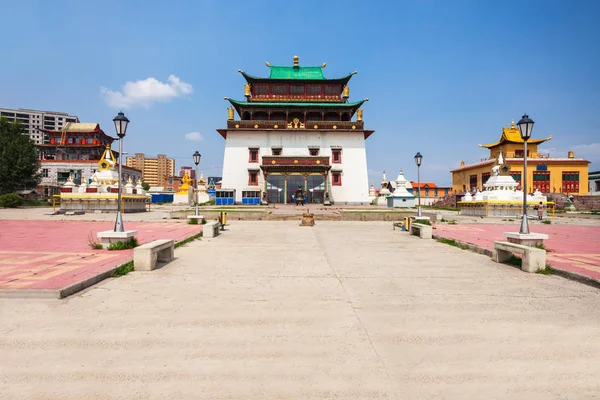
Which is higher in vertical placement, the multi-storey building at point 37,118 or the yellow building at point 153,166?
the multi-storey building at point 37,118

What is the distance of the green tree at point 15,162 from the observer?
42.2m

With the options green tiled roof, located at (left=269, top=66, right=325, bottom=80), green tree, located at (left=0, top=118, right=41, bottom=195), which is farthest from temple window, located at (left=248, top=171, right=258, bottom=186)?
green tree, located at (left=0, top=118, right=41, bottom=195)

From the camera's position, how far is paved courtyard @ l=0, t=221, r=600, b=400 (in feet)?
8.77

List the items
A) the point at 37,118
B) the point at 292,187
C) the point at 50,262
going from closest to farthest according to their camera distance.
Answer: the point at 50,262 → the point at 292,187 → the point at 37,118

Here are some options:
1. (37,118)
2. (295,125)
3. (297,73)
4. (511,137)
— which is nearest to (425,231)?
(295,125)

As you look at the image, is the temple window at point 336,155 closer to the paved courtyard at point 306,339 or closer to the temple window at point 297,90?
the temple window at point 297,90

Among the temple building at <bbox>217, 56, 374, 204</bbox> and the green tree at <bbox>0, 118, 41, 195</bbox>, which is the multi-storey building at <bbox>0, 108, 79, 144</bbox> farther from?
the temple building at <bbox>217, 56, 374, 204</bbox>

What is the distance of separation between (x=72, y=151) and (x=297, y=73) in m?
54.8

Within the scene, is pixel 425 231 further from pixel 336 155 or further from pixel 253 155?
pixel 253 155

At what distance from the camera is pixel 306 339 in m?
3.54

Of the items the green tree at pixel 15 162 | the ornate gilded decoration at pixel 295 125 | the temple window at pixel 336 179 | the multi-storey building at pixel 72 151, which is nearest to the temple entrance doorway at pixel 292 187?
the temple window at pixel 336 179

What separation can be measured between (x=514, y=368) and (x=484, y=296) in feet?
8.01

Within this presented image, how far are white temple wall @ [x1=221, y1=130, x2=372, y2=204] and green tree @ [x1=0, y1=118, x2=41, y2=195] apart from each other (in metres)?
26.4

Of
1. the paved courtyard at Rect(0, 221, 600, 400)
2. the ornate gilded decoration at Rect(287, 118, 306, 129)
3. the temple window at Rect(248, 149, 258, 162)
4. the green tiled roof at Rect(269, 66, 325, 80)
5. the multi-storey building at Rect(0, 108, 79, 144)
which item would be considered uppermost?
the multi-storey building at Rect(0, 108, 79, 144)
